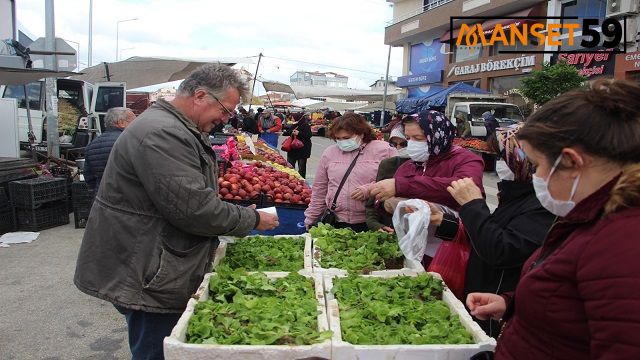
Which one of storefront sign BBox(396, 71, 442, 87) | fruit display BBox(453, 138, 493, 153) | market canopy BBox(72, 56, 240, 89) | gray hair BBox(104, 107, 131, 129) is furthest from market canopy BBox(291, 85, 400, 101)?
gray hair BBox(104, 107, 131, 129)

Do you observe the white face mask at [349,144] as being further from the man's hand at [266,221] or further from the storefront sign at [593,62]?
the storefront sign at [593,62]

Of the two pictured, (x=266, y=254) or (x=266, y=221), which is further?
(x=266, y=254)

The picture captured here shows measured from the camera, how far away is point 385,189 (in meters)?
3.15

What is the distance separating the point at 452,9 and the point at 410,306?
38.4 m

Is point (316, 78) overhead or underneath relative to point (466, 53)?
overhead

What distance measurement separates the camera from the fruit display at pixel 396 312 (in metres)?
2.08

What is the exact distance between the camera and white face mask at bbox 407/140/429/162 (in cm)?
325

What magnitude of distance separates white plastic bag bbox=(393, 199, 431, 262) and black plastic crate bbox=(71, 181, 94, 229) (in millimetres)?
6299

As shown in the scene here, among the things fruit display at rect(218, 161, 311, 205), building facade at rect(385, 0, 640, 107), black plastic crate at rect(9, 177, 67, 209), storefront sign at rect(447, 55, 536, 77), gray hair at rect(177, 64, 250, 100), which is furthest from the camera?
storefront sign at rect(447, 55, 536, 77)

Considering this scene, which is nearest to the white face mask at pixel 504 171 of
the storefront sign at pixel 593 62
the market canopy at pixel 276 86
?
the storefront sign at pixel 593 62

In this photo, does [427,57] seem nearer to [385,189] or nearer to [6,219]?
[6,219]

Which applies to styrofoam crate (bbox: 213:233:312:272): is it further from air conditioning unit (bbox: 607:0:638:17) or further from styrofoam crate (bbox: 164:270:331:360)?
air conditioning unit (bbox: 607:0:638:17)

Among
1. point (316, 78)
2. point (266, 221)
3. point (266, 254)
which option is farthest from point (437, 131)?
point (316, 78)

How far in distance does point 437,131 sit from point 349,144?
1359 mm
